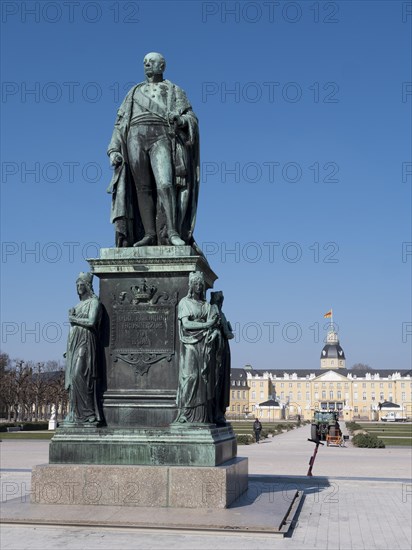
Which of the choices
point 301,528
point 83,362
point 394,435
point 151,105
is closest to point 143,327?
point 83,362

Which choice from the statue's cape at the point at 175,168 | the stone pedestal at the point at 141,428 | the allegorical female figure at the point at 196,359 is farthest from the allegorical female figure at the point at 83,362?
the statue's cape at the point at 175,168

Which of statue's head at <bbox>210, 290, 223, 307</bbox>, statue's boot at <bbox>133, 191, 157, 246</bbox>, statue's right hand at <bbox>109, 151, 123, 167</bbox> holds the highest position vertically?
statue's right hand at <bbox>109, 151, 123, 167</bbox>

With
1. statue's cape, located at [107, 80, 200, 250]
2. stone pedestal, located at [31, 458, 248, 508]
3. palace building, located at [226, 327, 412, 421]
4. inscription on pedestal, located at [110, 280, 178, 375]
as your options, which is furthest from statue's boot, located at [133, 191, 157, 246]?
palace building, located at [226, 327, 412, 421]

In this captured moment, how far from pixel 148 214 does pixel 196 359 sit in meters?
2.51

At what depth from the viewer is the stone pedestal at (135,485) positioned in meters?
8.48

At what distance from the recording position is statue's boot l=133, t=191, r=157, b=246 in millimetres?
10422

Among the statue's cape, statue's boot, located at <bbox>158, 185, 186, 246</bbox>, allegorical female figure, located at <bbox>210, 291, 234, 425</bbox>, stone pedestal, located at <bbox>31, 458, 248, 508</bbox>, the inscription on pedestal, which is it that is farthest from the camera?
the statue's cape

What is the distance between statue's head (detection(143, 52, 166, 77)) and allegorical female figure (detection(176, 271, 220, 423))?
3.73m

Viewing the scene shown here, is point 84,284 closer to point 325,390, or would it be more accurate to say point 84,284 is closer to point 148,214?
point 148,214

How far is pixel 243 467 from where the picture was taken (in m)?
10.2

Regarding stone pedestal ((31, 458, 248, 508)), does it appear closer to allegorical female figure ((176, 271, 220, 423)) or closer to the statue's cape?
allegorical female figure ((176, 271, 220, 423))

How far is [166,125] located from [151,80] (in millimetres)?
841

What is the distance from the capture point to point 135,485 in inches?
341

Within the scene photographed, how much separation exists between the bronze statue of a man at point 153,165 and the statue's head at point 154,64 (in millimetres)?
15
